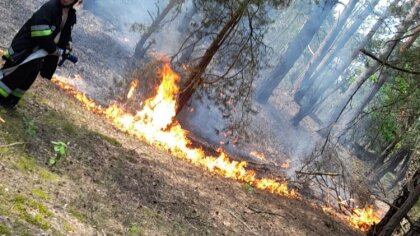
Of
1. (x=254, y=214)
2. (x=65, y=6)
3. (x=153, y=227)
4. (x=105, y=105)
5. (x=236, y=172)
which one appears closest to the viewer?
(x=153, y=227)

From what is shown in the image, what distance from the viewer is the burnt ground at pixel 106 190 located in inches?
164

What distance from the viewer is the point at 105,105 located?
38.0 ft

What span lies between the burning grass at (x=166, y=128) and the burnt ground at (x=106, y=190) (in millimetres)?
918

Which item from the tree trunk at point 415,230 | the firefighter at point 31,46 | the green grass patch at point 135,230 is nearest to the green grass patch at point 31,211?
the green grass patch at point 135,230

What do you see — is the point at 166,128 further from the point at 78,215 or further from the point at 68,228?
the point at 68,228

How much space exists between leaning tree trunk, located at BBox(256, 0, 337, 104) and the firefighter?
22121mm

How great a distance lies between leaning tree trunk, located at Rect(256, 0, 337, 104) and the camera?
26219 millimetres

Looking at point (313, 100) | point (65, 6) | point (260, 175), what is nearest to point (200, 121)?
point (260, 175)

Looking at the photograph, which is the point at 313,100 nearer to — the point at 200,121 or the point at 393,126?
the point at 393,126

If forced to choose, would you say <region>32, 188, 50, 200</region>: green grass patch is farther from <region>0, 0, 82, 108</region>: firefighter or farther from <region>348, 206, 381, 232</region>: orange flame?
<region>348, 206, 381, 232</region>: orange flame

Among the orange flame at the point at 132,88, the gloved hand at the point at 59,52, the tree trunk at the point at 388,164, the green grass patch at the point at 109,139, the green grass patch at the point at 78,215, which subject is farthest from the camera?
the tree trunk at the point at 388,164

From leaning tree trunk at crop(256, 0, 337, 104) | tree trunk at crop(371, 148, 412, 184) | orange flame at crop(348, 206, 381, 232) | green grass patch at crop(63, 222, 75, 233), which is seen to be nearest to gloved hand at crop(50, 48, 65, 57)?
green grass patch at crop(63, 222, 75, 233)

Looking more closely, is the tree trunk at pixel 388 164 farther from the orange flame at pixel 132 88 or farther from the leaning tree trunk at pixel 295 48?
the orange flame at pixel 132 88

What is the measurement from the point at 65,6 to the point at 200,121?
34.8ft
